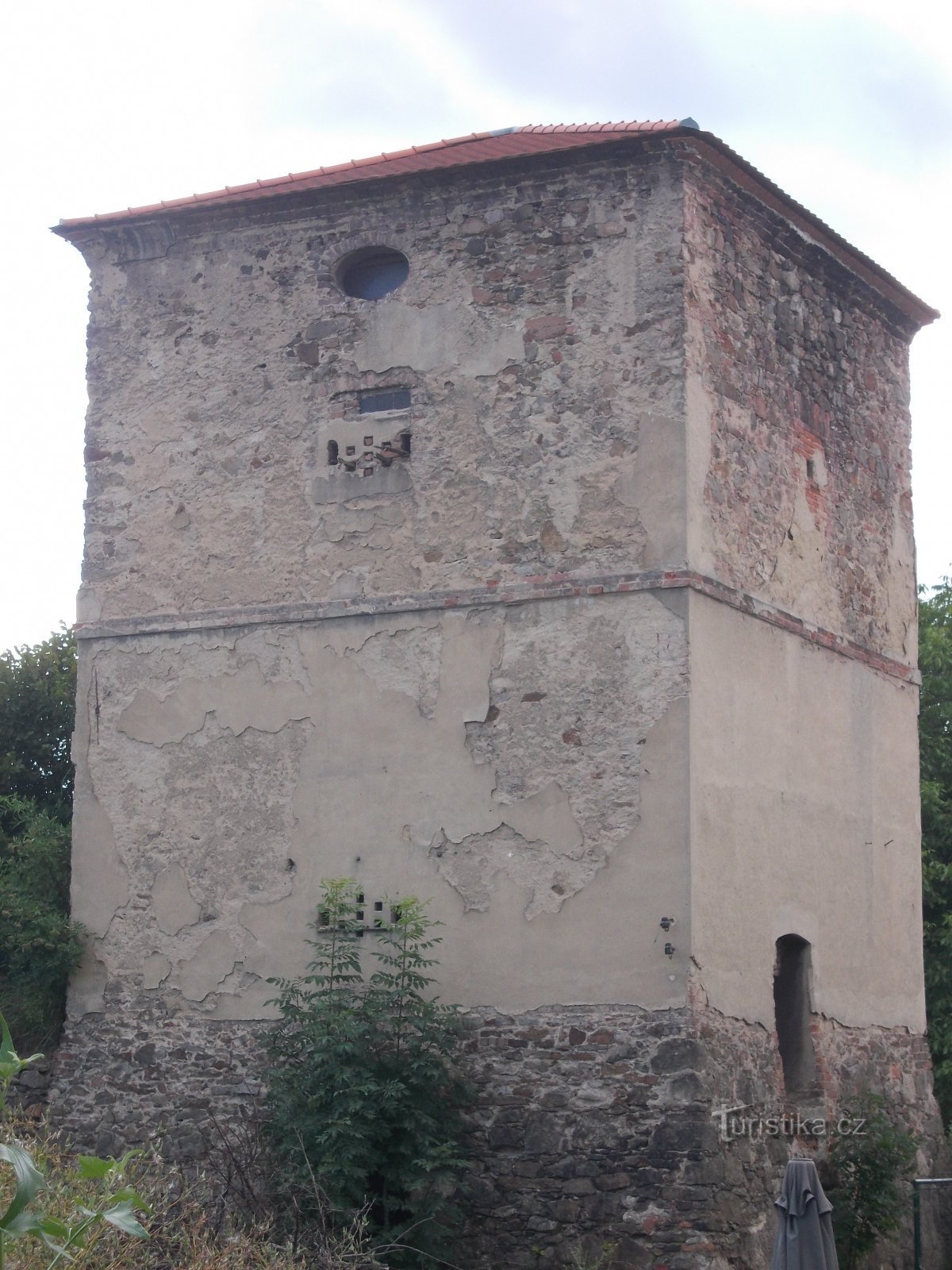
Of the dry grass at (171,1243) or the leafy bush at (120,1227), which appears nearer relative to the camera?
the leafy bush at (120,1227)

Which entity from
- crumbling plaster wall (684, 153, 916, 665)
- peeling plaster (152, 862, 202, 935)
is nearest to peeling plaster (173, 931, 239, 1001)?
peeling plaster (152, 862, 202, 935)

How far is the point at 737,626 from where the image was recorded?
12.9 meters

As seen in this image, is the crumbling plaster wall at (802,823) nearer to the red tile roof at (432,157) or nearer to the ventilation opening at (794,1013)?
the ventilation opening at (794,1013)

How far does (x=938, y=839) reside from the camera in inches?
772

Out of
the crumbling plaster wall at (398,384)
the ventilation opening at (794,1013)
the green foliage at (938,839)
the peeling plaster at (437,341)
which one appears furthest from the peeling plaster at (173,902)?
the green foliage at (938,839)

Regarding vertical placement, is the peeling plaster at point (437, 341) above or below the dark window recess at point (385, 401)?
above

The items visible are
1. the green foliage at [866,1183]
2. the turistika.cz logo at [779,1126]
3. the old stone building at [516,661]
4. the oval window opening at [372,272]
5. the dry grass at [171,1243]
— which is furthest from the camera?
the oval window opening at [372,272]

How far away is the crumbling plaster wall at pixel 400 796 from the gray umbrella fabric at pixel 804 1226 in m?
1.35

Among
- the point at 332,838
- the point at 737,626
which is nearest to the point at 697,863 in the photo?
the point at 737,626

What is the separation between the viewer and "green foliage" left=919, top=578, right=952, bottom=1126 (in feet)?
60.6

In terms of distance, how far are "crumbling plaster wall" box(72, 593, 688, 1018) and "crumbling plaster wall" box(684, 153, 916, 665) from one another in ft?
4.28

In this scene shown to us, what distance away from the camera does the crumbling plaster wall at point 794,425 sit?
13.0m

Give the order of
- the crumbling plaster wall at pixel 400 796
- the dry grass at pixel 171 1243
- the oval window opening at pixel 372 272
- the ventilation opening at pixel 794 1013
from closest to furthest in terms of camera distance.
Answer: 1. the dry grass at pixel 171 1243
2. the crumbling plaster wall at pixel 400 796
3. the ventilation opening at pixel 794 1013
4. the oval window opening at pixel 372 272

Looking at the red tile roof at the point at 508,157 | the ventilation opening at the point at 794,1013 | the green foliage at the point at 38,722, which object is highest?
the red tile roof at the point at 508,157
